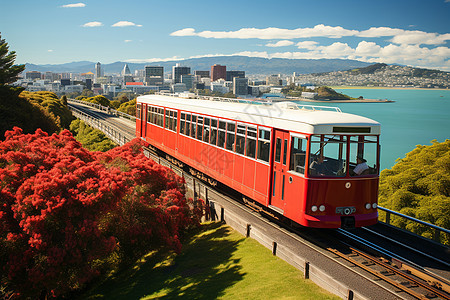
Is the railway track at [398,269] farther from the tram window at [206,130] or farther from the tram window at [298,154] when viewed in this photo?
the tram window at [206,130]

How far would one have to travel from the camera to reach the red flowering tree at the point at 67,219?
13125 mm

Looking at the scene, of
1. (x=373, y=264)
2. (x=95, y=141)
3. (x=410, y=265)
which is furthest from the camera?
(x=95, y=141)

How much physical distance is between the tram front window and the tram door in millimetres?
1062

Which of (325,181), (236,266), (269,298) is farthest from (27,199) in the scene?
(325,181)

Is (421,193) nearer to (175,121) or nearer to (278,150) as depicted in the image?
(175,121)

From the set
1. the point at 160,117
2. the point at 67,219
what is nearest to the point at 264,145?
the point at 67,219

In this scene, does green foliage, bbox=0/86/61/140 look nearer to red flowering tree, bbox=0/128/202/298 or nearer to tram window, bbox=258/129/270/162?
red flowering tree, bbox=0/128/202/298

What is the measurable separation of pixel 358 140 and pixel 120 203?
8452 millimetres

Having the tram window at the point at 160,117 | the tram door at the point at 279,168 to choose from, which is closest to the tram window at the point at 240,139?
the tram door at the point at 279,168

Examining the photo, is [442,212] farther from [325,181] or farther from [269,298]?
[269,298]

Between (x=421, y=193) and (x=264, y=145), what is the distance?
15999 millimetres

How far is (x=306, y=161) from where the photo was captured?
11.9 meters

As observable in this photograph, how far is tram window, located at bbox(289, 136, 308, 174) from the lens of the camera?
39.6 ft

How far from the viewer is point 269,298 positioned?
32.9 feet
